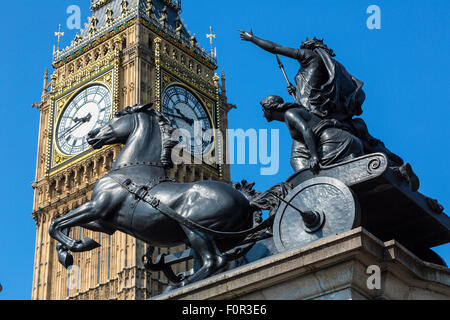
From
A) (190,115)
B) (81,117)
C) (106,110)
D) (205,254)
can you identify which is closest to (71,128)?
(81,117)

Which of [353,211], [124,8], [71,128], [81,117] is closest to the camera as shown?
[353,211]

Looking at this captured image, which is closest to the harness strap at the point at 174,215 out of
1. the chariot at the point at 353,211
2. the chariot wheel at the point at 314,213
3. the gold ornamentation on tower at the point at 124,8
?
the chariot at the point at 353,211

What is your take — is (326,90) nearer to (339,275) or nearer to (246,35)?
(246,35)

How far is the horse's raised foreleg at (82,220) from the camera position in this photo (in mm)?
9875

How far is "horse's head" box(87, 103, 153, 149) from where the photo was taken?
10672 mm

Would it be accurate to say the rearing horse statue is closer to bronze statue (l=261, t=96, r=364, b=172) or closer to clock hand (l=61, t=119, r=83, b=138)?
bronze statue (l=261, t=96, r=364, b=172)

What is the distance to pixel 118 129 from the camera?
10.7m

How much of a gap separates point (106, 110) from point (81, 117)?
6.52 ft

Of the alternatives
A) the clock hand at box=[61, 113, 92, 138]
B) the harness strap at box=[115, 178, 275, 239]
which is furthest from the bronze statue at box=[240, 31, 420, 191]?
the clock hand at box=[61, 113, 92, 138]

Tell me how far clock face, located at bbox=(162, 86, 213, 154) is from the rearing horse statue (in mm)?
36724

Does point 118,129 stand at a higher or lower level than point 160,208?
higher

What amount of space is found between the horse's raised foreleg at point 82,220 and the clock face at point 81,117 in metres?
37.0

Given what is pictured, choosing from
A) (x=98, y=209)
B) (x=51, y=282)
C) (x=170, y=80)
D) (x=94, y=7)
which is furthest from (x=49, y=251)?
(x=98, y=209)

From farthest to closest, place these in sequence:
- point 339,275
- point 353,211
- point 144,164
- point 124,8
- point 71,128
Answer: point 124,8 < point 71,128 < point 144,164 < point 353,211 < point 339,275
